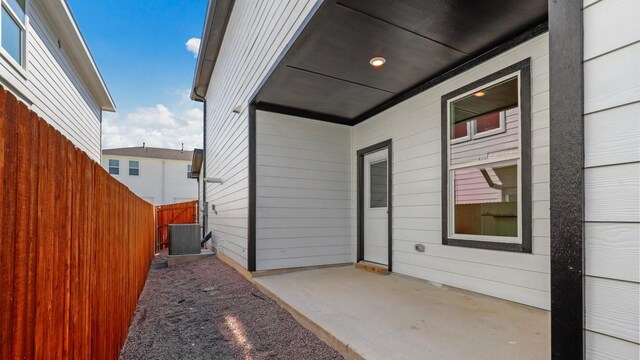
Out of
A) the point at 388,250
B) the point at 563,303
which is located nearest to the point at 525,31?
the point at 563,303

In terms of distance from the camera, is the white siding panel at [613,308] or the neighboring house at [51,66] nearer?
the white siding panel at [613,308]

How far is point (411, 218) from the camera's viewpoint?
170 inches

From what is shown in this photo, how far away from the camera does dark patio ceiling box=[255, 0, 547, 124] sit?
8.85 feet

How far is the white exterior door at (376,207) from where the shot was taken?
4.91 meters

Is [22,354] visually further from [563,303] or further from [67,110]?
[67,110]

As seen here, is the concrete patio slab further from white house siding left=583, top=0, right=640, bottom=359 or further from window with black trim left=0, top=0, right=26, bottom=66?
window with black trim left=0, top=0, right=26, bottom=66

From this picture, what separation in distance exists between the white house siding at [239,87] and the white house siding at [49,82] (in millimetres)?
3164

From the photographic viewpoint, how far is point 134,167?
62.5 feet

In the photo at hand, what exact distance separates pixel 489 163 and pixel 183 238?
693cm

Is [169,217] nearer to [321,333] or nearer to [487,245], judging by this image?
[321,333]

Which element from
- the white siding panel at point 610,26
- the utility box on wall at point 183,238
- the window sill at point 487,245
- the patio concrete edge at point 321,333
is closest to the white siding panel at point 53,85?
the utility box on wall at point 183,238

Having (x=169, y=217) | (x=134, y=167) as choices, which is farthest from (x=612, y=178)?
(x=134, y=167)

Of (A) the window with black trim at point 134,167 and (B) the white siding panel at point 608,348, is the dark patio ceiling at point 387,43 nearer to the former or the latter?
(B) the white siding panel at point 608,348

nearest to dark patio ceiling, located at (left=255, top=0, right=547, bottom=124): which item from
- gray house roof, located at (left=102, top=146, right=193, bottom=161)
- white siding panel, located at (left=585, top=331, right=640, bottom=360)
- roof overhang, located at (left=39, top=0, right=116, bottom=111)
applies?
white siding panel, located at (left=585, top=331, right=640, bottom=360)
